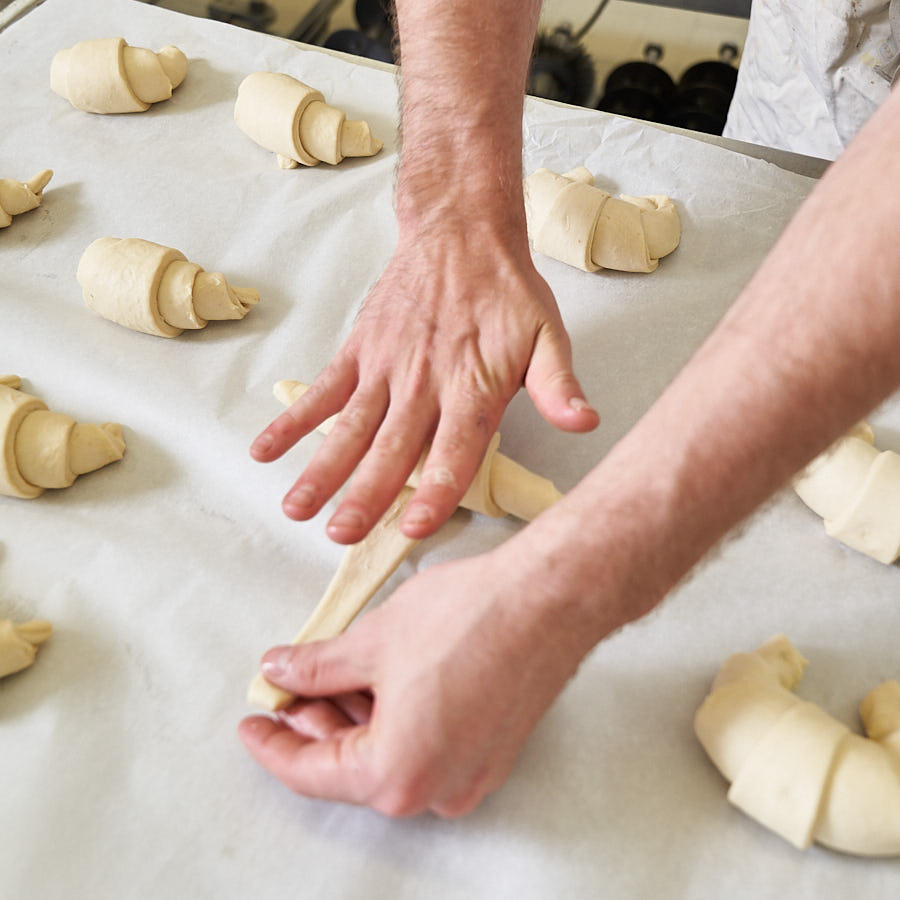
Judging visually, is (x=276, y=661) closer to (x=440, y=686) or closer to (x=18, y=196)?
(x=440, y=686)

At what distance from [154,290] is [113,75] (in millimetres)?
551

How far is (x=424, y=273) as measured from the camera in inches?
44.5

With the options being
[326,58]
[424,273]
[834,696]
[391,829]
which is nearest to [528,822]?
[391,829]

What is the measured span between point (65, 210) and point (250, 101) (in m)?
0.36

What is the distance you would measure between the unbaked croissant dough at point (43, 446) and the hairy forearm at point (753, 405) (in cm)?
61

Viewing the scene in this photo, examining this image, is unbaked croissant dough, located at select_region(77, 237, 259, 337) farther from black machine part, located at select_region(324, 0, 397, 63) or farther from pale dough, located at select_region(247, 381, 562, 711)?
black machine part, located at select_region(324, 0, 397, 63)

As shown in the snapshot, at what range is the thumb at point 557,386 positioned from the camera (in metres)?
0.94

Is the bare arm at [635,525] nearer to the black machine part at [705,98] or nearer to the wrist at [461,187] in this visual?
the wrist at [461,187]

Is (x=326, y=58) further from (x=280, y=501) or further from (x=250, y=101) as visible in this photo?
(x=280, y=501)

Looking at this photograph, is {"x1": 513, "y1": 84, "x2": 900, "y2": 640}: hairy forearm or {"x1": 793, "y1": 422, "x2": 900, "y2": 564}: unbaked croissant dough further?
{"x1": 793, "y1": 422, "x2": 900, "y2": 564}: unbaked croissant dough

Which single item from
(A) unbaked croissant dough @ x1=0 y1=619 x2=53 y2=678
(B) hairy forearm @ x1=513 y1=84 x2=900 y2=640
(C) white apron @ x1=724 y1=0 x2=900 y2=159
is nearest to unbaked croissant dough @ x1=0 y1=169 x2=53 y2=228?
(A) unbaked croissant dough @ x1=0 y1=619 x2=53 y2=678

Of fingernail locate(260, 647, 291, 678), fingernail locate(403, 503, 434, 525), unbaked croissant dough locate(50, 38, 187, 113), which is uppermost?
unbaked croissant dough locate(50, 38, 187, 113)

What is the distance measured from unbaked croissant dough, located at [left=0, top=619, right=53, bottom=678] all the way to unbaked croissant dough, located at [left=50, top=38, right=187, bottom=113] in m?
1.01

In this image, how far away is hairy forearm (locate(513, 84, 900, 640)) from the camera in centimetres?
66
